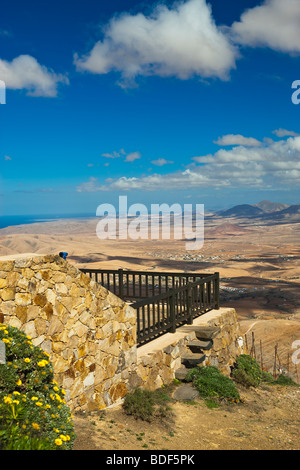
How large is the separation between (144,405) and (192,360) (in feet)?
7.97

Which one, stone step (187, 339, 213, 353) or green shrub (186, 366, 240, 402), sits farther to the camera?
stone step (187, 339, 213, 353)

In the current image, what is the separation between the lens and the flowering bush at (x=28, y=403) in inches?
135

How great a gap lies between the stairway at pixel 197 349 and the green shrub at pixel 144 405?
4.93 ft

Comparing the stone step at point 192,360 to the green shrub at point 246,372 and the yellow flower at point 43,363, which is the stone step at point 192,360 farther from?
the yellow flower at point 43,363

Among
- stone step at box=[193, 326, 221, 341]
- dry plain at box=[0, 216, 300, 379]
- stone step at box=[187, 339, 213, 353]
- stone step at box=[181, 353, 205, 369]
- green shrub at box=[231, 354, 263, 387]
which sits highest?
stone step at box=[193, 326, 221, 341]

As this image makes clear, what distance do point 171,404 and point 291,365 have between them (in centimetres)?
1826

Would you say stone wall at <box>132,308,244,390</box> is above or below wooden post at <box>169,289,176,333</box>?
below

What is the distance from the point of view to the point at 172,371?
809 cm

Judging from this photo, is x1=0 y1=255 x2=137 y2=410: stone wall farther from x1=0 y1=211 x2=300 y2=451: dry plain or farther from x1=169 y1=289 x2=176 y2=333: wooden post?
x1=169 y1=289 x2=176 y2=333: wooden post

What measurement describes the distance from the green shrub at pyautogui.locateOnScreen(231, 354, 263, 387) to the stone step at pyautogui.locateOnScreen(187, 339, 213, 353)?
1519 mm

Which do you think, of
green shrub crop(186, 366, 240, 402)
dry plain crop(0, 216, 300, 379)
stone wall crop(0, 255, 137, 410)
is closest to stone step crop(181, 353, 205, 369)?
green shrub crop(186, 366, 240, 402)

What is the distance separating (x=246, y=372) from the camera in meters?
10.2

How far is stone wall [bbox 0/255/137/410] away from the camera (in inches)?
197

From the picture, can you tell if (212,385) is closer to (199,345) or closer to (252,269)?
(199,345)
